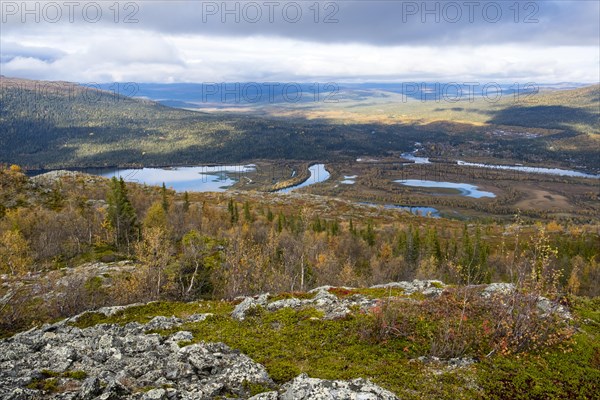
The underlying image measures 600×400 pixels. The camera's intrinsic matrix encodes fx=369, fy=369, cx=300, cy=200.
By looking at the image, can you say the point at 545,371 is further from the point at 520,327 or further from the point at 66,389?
the point at 66,389

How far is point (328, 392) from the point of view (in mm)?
11117

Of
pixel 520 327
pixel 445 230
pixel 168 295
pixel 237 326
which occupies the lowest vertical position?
pixel 445 230

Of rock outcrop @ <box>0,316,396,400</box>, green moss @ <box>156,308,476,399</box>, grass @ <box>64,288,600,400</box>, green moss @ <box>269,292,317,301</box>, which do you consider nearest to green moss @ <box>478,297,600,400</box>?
grass @ <box>64,288,600,400</box>

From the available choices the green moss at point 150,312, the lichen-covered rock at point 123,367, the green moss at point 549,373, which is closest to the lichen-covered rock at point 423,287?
the green moss at point 549,373

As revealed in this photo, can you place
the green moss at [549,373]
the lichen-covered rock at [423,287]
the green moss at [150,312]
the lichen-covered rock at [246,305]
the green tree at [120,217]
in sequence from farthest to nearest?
1. the green tree at [120,217]
2. the lichen-covered rock at [423,287]
3. the green moss at [150,312]
4. the lichen-covered rock at [246,305]
5. the green moss at [549,373]

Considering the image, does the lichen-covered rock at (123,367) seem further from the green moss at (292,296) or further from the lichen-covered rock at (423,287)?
the lichen-covered rock at (423,287)

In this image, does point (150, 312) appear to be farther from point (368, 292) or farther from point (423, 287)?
point (423, 287)

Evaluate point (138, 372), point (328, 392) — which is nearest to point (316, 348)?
point (328, 392)

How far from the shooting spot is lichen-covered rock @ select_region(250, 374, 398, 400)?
1105 centimetres

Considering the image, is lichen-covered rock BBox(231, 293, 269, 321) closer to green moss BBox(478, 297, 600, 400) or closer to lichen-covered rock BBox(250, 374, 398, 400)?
lichen-covered rock BBox(250, 374, 398, 400)

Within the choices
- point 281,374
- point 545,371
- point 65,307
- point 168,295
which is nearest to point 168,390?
point 281,374

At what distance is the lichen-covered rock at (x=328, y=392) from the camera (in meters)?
11.0

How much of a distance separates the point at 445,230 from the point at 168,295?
15553 cm

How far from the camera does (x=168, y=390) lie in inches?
451
